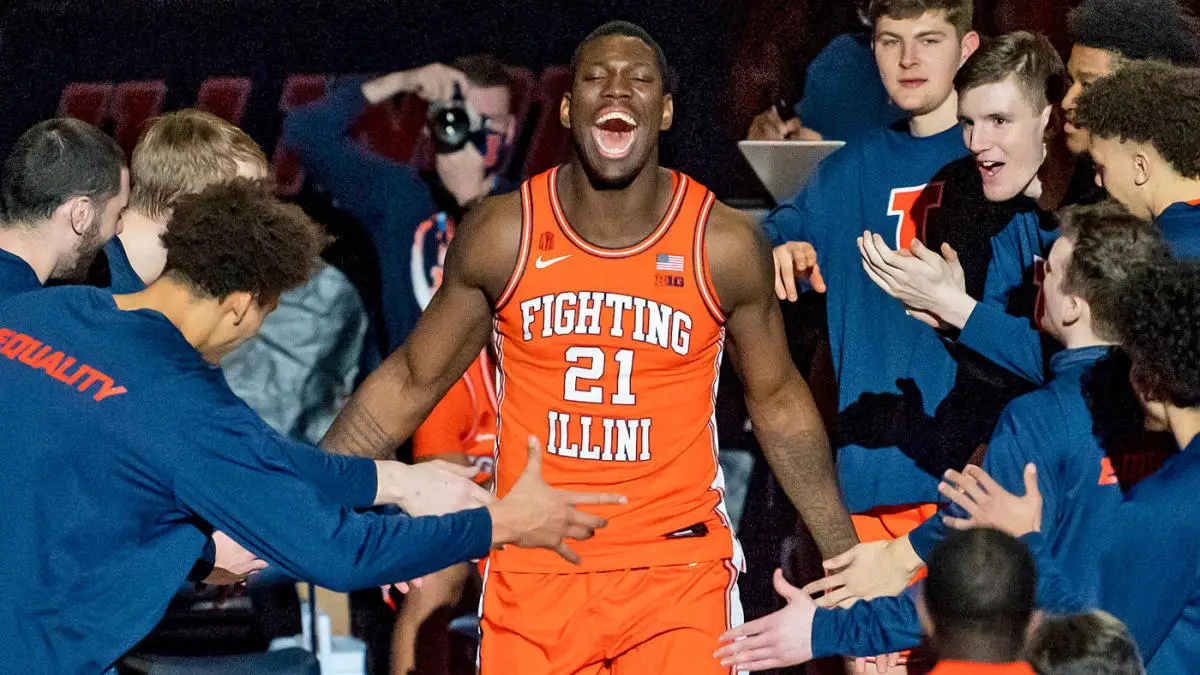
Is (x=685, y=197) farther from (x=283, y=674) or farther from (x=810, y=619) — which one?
(x=283, y=674)

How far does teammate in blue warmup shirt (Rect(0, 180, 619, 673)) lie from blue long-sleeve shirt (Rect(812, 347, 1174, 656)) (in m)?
0.91

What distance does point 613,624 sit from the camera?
3.55 m

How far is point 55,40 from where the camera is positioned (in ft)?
18.7

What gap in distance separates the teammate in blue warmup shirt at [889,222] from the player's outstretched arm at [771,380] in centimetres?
72

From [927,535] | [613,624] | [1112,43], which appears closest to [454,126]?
[1112,43]

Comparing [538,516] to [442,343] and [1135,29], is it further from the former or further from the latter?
[1135,29]

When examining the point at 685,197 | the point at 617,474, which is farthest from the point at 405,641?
the point at 685,197

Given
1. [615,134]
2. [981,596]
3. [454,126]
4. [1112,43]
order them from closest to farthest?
[981,596] → [615,134] → [1112,43] → [454,126]

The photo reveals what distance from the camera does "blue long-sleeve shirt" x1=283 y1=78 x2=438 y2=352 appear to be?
5625mm

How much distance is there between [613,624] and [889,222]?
158cm

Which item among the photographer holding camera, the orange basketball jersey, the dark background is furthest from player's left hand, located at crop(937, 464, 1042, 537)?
the photographer holding camera

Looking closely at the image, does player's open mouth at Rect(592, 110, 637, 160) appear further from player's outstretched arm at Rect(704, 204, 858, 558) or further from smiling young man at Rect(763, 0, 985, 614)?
smiling young man at Rect(763, 0, 985, 614)

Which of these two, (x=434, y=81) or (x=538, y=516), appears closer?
(x=538, y=516)

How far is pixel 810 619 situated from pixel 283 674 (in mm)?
1982
